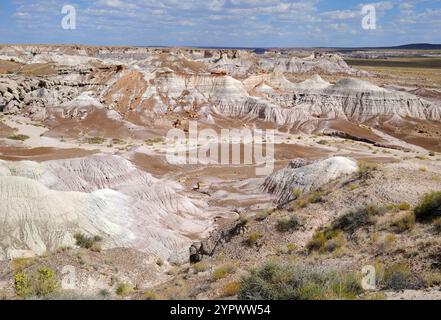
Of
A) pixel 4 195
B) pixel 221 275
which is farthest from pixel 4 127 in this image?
pixel 221 275

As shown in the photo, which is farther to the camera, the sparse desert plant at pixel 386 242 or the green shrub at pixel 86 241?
the green shrub at pixel 86 241

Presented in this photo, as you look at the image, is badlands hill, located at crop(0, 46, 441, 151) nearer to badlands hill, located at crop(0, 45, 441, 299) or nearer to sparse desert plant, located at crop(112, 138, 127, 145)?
badlands hill, located at crop(0, 45, 441, 299)

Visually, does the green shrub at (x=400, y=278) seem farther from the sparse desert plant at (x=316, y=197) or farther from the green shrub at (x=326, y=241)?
the sparse desert plant at (x=316, y=197)

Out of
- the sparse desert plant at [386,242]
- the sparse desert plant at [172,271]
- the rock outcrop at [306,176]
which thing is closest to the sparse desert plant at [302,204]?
the sparse desert plant at [386,242]

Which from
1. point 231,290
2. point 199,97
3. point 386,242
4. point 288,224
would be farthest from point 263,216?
point 199,97
